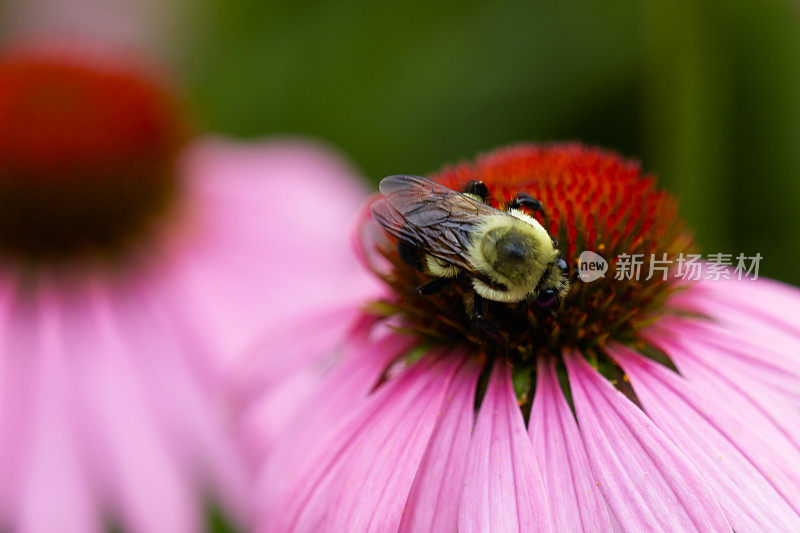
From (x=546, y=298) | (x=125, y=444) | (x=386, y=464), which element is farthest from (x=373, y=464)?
(x=125, y=444)

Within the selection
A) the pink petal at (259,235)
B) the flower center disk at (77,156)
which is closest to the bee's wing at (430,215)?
the pink petal at (259,235)

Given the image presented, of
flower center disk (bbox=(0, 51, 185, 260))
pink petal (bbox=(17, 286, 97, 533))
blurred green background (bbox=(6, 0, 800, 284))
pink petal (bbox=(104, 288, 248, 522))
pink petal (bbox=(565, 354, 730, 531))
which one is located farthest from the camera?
flower center disk (bbox=(0, 51, 185, 260))

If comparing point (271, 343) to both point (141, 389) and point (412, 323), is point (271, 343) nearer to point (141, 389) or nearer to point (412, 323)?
point (412, 323)

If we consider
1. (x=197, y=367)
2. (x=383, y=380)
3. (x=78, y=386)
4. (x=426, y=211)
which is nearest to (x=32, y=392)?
(x=78, y=386)

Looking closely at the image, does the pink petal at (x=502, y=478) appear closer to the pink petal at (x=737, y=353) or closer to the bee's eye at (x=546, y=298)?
the bee's eye at (x=546, y=298)

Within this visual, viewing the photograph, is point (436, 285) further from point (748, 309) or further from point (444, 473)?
point (748, 309)

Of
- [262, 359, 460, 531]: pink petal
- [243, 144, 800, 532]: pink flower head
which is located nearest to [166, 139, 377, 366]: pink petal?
[243, 144, 800, 532]: pink flower head

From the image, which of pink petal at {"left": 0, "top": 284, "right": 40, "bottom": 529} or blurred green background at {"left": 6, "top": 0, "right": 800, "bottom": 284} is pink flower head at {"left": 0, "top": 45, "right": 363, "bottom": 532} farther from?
blurred green background at {"left": 6, "top": 0, "right": 800, "bottom": 284}
